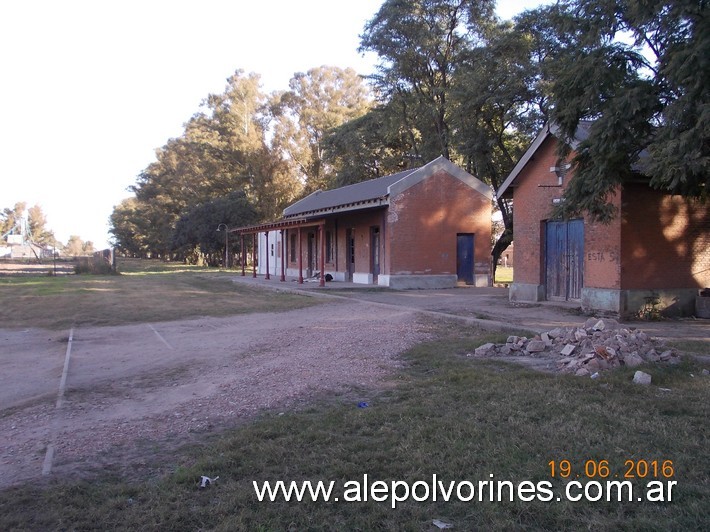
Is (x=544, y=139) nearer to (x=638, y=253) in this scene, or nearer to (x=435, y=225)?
(x=638, y=253)

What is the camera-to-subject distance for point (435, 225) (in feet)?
85.5

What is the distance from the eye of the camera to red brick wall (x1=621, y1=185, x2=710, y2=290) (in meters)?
14.2

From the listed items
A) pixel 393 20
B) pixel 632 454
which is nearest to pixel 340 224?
pixel 393 20

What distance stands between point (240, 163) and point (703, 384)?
5308 cm

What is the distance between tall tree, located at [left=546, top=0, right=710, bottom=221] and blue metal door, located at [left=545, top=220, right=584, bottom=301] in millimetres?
2897

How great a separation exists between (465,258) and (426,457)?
2286 centimetres

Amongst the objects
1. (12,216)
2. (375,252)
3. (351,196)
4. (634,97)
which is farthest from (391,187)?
(12,216)

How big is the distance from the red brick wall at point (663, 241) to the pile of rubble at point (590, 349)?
15.2 feet

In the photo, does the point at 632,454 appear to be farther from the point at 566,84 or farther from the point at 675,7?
the point at 566,84

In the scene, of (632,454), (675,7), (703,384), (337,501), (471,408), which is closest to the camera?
(337,501)

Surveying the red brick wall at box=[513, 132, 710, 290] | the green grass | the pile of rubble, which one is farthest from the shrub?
the green grass

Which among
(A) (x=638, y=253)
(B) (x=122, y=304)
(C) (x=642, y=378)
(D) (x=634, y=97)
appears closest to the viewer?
(C) (x=642, y=378)

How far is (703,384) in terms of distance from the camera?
7027 mm

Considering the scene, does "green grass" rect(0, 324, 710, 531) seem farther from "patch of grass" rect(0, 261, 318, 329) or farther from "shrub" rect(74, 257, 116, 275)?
"shrub" rect(74, 257, 116, 275)
